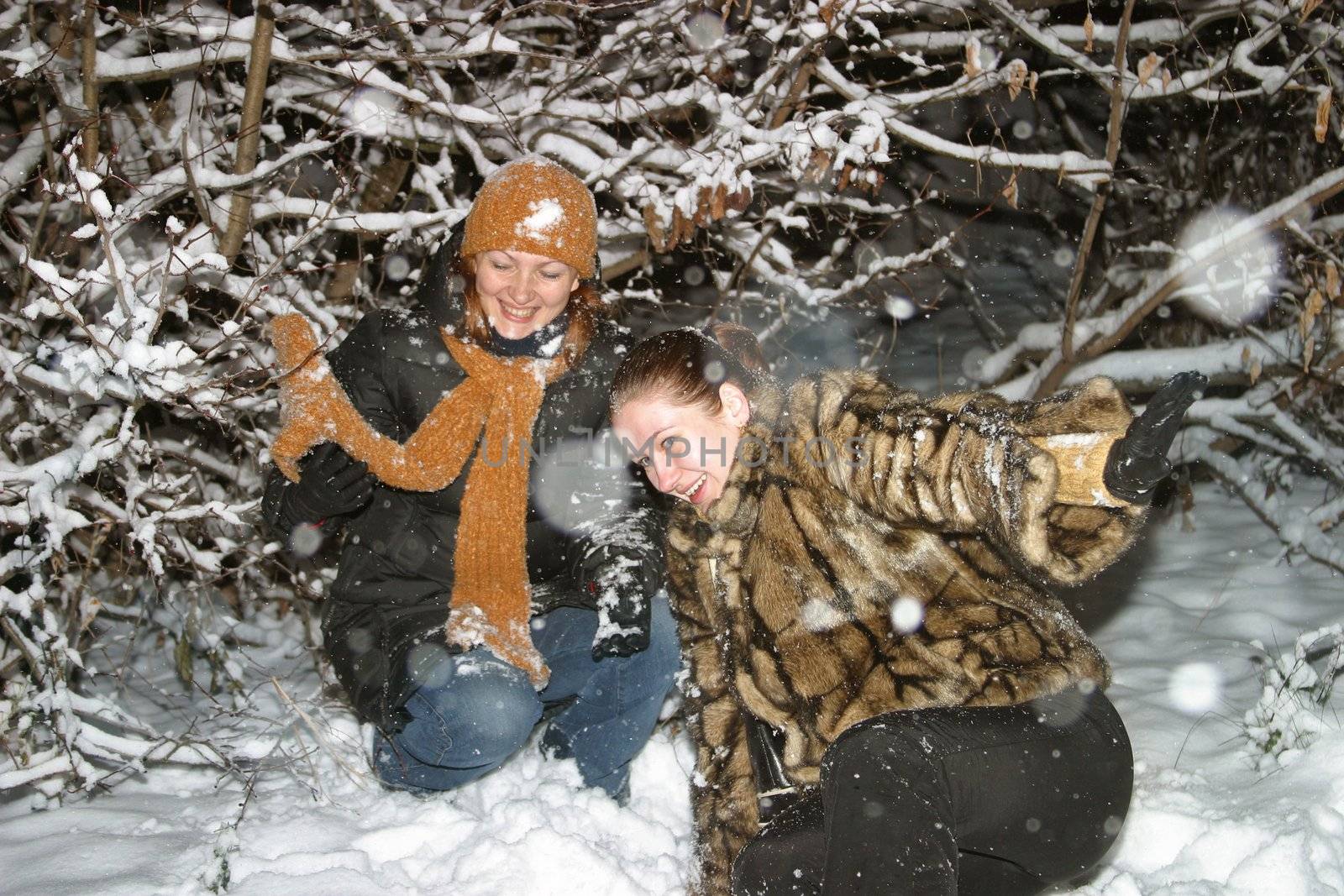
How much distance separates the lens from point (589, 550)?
2473mm

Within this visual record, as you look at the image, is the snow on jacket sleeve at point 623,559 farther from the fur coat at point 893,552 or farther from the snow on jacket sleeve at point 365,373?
the snow on jacket sleeve at point 365,373

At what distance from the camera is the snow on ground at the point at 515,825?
6.87 feet

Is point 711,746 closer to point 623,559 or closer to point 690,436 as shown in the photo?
point 623,559

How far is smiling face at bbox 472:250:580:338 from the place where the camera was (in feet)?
7.88

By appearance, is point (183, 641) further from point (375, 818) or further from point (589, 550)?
point (589, 550)

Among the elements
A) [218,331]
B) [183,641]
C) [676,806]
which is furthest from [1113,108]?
[183,641]

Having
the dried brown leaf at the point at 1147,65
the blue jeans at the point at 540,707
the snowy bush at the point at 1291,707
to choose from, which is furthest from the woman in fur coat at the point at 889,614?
the dried brown leaf at the point at 1147,65

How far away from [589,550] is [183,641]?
169 centimetres

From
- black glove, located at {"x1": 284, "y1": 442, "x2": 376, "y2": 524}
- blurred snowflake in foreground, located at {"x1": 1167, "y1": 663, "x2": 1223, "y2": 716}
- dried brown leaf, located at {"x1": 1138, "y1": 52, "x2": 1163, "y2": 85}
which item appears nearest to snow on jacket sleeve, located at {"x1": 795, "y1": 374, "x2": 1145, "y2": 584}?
black glove, located at {"x1": 284, "y1": 442, "x2": 376, "y2": 524}

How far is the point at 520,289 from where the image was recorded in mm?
2416

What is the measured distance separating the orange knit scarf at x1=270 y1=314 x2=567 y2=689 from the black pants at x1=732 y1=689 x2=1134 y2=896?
0.98 metres

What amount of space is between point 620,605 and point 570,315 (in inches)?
31.3

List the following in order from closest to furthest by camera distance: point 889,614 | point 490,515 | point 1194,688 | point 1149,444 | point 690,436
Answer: point 1149,444 → point 889,614 → point 690,436 → point 490,515 → point 1194,688

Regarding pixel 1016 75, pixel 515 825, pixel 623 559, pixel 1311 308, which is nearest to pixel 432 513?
pixel 623 559
